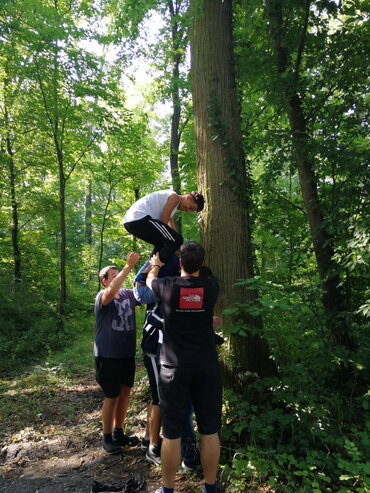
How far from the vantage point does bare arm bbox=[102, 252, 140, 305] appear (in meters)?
3.22

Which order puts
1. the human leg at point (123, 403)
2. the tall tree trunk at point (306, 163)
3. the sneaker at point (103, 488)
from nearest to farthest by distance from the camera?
the sneaker at point (103, 488) < the human leg at point (123, 403) < the tall tree trunk at point (306, 163)

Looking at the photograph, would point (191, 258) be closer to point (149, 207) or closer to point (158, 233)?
point (158, 233)

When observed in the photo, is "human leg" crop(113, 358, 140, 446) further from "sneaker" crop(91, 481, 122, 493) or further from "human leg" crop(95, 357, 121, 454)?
"sneaker" crop(91, 481, 122, 493)

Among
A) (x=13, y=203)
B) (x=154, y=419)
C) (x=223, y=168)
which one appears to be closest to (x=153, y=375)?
(x=154, y=419)

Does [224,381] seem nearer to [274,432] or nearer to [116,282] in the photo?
[274,432]

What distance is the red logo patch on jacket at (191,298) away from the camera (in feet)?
8.34

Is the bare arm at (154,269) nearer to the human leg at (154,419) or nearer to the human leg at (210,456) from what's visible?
the human leg at (154,419)

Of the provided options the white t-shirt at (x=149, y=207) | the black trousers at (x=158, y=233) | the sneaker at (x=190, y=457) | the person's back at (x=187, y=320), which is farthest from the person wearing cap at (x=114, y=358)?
the person's back at (x=187, y=320)

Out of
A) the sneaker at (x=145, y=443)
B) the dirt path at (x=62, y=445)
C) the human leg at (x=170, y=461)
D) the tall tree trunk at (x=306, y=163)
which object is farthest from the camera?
the tall tree trunk at (x=306, y=163)

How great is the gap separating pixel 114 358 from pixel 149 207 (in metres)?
1.71

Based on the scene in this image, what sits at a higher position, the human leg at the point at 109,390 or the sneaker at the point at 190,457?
the human leg at the point at 109,390

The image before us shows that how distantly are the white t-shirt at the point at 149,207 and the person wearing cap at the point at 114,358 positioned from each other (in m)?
0.69

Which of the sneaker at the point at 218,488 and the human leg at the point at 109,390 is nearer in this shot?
the sneaker at the point at 218,488

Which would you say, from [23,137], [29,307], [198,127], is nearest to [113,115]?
[23,137]
